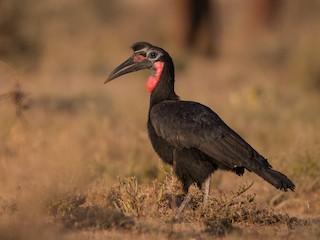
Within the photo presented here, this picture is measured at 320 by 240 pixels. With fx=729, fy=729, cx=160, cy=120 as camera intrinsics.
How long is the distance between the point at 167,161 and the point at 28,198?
60.8 inches

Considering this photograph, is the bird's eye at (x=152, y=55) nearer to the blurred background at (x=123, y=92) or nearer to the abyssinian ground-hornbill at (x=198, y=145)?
the abyssinian ground-hornbill at (x=198, y=145)

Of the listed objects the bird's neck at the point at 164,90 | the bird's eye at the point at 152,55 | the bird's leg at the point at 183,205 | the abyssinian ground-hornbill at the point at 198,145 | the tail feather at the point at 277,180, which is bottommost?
the bird's leg at the point at 183,205

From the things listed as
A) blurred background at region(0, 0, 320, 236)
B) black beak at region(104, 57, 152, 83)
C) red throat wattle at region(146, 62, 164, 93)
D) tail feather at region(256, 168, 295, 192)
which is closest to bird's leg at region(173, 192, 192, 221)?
tail feather at region(256, 168, 295, 192)

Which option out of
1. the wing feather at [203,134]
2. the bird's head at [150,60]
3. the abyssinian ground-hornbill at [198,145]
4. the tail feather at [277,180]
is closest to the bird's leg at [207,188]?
the abyssinian ground-hornbill at [198,145]

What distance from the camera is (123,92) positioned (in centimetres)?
1440

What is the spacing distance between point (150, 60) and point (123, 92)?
7.10m

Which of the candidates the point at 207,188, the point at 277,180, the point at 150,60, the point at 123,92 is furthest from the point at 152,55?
the point at 123,92

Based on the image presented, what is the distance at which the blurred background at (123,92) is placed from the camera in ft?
27.9

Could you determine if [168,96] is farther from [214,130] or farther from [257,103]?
[257,103]

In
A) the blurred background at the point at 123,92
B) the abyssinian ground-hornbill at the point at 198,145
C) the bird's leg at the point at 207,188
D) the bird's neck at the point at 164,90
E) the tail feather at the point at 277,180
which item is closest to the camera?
the tail feather at the point at 277,180

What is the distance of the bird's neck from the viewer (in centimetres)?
718

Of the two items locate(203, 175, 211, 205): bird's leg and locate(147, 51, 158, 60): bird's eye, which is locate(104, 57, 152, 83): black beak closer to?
locate(147, 51, 158, 60): bird's eye

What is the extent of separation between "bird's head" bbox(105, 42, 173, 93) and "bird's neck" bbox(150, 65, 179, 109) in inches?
1.7

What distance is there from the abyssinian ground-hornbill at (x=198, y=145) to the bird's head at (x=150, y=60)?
1.33 ft
